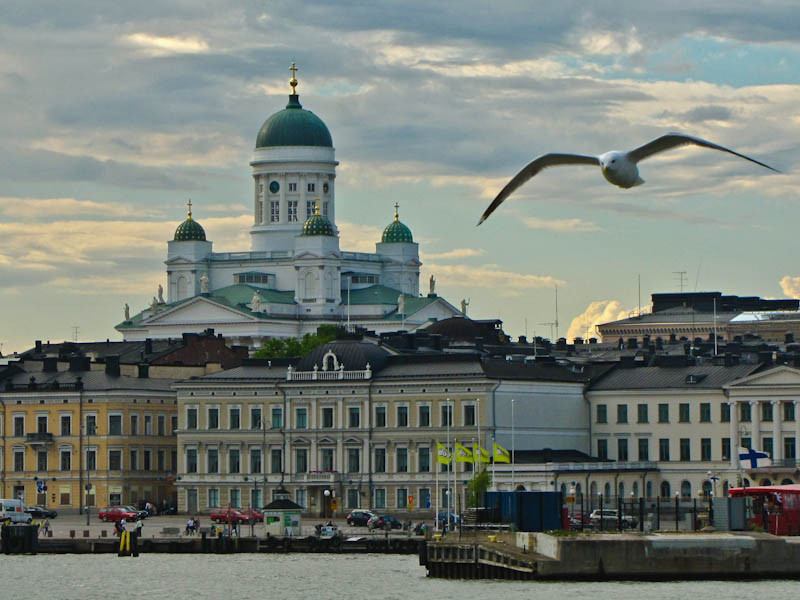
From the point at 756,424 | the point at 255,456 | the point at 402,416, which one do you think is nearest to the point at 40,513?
the point at 255,456

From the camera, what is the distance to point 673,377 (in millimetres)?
141000

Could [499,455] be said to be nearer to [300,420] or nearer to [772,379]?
[772,379]

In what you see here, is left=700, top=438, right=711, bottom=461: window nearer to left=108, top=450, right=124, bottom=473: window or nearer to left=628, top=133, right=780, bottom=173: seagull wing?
left=108, top=450, right=124, bottom=473: window

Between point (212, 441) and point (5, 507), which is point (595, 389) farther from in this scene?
point (5, 507)

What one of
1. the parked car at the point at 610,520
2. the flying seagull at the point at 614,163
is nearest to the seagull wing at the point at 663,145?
the flying seagull at the point at 614,163

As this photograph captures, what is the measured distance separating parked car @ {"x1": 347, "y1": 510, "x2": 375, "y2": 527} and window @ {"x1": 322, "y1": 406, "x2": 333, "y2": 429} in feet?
43.8

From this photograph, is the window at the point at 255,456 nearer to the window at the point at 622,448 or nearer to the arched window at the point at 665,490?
the window at the point at 622,448

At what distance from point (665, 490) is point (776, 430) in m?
6.42

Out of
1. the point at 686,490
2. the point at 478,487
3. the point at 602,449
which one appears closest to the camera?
the point at 478,487

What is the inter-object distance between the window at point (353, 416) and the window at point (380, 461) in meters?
1.97

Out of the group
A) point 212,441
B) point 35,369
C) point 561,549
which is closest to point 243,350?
point 35,369

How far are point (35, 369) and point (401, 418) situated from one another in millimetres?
27769

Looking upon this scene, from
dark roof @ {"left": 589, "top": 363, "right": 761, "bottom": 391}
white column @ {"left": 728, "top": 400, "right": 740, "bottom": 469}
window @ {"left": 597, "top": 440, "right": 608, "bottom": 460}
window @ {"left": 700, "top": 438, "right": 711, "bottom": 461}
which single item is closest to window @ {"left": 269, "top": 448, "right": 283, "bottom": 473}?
window @ {"left": 597, "top": 440, "right": 608, "bottom": 460}

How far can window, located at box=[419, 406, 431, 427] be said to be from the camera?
137625 mm
